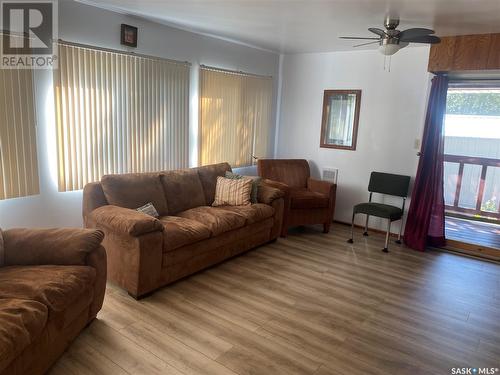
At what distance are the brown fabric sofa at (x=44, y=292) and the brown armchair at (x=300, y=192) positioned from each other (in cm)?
263

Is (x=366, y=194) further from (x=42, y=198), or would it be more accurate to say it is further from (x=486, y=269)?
(x=42, y=198)

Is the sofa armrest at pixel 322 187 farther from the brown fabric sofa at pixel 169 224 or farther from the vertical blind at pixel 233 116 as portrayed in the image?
the vertical blind at pixel 233 116

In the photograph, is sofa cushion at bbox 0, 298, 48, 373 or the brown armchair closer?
sofa cushion at bbox 0, 298, 48, 373

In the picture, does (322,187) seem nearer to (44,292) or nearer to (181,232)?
(181,232)

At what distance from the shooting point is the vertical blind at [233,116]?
15.6ft

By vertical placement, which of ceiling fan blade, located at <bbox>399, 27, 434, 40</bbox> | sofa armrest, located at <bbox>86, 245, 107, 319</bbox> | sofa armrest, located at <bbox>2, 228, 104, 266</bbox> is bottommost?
sofa armrest, located at <bbox>86, 245, 107, 319</bbox>

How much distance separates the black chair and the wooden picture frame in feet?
10.3

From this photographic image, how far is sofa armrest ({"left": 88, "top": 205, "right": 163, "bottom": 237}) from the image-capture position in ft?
9.21

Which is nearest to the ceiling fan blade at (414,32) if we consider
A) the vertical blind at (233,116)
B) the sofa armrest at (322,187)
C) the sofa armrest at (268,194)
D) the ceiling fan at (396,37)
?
the ceiling fan at (396,37)

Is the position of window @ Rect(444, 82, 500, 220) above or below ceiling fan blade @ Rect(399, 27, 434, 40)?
below

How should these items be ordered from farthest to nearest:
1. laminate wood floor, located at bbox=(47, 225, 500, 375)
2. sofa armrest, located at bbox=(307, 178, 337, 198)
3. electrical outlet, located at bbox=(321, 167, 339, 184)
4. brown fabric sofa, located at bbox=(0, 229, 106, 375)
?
electrical outlet, located at bbox=(321, 167, 339, 184) < sofa armrest, located at bbox=(307, 178, 337, 198) < laminate wood floor, located at bbox=(47, 225, 500, 375) < brown fabric sofa, located at bbox=(0, 229, 106, 375)

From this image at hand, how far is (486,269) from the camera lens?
408 cm

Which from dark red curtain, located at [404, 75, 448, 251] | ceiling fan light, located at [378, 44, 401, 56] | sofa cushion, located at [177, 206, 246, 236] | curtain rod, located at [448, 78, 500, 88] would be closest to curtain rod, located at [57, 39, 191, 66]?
sofa cushion, located at [177, 206, 246, 236]

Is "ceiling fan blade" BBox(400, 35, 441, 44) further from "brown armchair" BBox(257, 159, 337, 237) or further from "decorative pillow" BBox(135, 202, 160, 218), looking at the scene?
"decorative pillow" BBox(135, 202, 160, 218)
